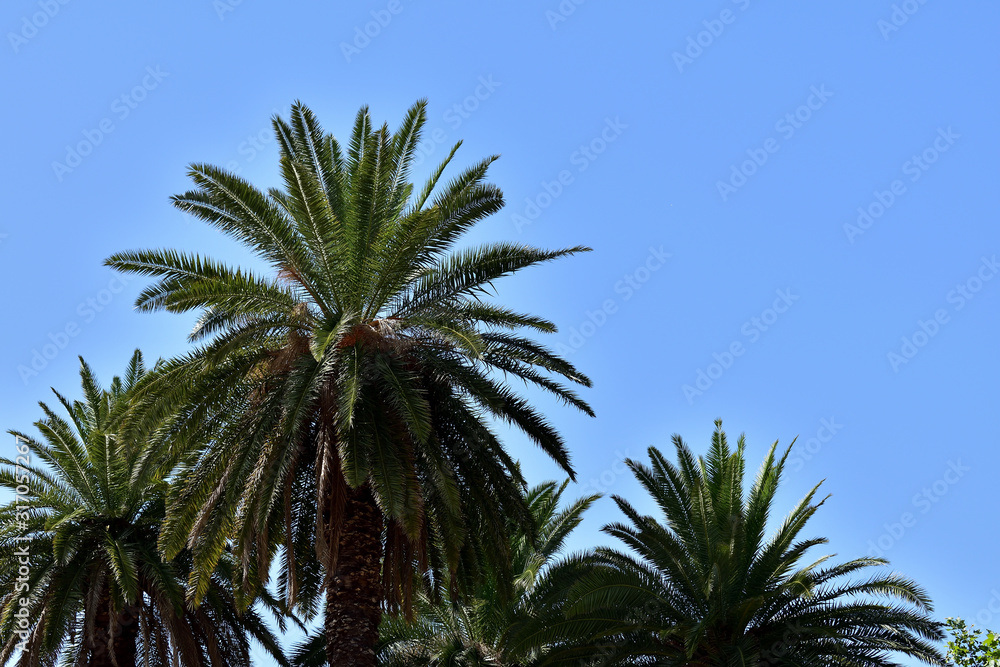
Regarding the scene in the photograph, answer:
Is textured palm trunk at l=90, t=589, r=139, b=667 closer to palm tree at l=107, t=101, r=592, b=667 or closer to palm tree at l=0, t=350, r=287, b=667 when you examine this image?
palm tree at l=0, t=350, r=287, b=667

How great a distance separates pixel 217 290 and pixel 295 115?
12.8 feet

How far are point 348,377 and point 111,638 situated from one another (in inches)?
382

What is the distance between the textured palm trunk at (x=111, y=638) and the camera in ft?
77.5

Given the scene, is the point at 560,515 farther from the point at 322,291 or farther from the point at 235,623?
the point at 322,291

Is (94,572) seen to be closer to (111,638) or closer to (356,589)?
(111,638)

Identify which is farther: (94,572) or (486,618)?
(486,618)

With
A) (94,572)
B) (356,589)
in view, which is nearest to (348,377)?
(356,589)

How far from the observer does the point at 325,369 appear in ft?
58.7

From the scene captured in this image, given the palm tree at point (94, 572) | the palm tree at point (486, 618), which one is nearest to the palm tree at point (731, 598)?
the palm tree at point (486, 618)

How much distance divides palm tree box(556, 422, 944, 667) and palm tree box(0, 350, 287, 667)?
7809mm

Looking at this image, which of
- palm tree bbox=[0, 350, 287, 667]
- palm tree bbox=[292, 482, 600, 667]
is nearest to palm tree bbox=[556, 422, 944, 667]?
palm tree bbox=[292, 482, 600, 667]

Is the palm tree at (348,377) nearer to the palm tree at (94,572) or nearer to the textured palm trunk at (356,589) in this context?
the textured palm trunk at (356,589)

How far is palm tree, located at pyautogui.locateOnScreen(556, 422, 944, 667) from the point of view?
71.9 feet

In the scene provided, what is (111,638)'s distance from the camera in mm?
23594
